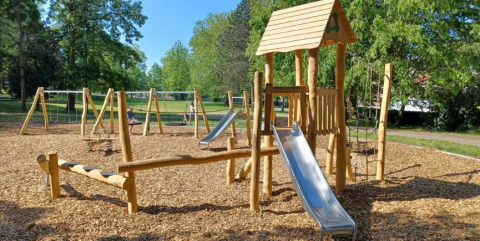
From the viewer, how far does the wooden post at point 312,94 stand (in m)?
4.66

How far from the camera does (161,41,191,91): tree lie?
168ft

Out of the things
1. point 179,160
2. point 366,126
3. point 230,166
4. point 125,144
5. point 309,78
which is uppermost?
point 309,78

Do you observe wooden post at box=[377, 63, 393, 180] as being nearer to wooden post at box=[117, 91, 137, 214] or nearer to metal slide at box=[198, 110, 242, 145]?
wooden post at box=[117, 91, 137, 214]

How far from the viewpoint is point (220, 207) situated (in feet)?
15.6

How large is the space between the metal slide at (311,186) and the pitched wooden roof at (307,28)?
127cm

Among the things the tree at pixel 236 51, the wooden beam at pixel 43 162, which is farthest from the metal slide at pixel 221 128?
the tree at pixel 236 51

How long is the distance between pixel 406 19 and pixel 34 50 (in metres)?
29.8

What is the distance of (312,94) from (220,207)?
7.38 ft

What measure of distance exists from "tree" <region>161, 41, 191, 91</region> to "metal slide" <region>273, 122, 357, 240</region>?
157 ft

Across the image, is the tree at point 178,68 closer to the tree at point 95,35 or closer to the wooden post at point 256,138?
the tree at point 95,35

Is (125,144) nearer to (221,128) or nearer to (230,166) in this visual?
(230,166)

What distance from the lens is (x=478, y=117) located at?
57.8 feet

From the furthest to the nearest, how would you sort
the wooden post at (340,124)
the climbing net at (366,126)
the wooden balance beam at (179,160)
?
the climbing net at (366,126)
the wooden post at (340,124)
the wooden balance beam at (179,160)

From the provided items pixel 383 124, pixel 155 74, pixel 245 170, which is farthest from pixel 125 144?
pixel 155 74
